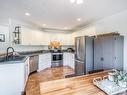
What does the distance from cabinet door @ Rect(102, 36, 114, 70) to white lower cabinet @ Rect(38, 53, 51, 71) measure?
3147 millimetres

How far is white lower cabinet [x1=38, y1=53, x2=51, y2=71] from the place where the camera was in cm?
504

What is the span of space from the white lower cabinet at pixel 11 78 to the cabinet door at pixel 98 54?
7.88 ft

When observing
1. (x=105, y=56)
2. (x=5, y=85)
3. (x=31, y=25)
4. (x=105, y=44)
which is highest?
(x=31, y=25)

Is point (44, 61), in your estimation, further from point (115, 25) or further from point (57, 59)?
point (115, 25)

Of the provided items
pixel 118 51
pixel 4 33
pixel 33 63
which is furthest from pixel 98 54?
pixel 4 33

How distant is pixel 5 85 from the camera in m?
2.39

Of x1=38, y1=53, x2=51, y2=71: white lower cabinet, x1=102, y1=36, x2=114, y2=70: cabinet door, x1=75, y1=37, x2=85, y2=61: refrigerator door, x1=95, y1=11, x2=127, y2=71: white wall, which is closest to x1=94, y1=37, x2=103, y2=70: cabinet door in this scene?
x1=102, y1=36, x2=114, y2=70: cabinet door

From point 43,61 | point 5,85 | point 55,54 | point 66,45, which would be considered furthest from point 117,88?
point 66,45

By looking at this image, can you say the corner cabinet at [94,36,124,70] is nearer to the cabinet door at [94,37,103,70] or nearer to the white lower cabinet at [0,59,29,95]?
the cabinet door at [94,37,103,70]

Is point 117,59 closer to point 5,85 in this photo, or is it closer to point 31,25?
point 5,85

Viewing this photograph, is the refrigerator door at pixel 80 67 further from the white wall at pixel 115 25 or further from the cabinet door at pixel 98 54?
the white wall at pixel 115 25

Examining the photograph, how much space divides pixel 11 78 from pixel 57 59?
11.9 feet

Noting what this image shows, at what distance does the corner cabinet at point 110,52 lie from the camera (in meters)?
2.88

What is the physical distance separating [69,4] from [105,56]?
1.91 meters
